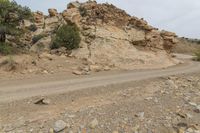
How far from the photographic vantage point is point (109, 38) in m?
25.2

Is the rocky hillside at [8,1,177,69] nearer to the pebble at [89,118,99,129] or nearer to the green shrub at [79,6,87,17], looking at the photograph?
the green shrub at [79,6,87,17]

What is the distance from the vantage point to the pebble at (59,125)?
7565 mm

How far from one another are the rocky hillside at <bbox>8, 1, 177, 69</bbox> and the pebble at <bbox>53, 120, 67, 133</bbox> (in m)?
12.9

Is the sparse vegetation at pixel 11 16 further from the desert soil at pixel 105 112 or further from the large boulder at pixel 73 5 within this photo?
the desert soil at pixel 105 112

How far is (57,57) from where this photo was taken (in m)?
21.3

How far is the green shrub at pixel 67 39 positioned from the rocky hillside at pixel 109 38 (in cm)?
60

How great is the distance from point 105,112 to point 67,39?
15.4 metres

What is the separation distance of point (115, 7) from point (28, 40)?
9.43 m

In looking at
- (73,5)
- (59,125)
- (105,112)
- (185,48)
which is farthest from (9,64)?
(185,48)

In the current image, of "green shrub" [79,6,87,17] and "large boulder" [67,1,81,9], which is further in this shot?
"large boulder" [67,1,81,9]

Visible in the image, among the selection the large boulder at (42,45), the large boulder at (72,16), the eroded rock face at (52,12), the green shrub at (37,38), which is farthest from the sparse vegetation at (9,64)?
the eroded rock face at (52,12)

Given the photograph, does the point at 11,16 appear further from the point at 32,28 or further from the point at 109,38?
the point at 32,28

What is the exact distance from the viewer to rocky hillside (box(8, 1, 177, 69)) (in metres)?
23.4

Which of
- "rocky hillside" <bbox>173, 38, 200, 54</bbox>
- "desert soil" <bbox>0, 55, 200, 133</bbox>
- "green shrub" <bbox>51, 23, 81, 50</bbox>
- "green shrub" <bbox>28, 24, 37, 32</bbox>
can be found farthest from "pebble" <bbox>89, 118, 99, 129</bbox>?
"rocky hillside" <bbox>173, 38, 200, 54</bbox>
